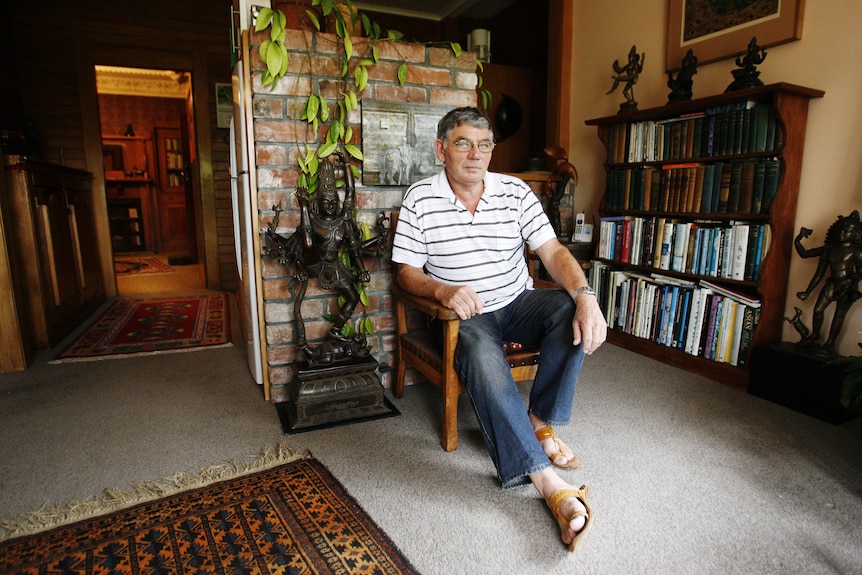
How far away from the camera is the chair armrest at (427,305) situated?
1.64m

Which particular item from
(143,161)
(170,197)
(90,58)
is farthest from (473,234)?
(143,161)

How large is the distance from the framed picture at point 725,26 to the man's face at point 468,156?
1.64 metres

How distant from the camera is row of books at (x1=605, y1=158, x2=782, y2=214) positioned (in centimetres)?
232

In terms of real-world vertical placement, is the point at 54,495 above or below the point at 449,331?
below

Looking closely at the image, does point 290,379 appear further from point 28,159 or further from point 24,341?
point 28,159

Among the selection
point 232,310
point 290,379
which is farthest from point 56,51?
point 290,379

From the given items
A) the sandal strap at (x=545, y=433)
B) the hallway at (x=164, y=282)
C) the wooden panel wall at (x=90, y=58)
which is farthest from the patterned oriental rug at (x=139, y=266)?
the sandal strap at (x=545, y=433)

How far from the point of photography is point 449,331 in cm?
167

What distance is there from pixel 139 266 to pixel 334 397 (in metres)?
5.51

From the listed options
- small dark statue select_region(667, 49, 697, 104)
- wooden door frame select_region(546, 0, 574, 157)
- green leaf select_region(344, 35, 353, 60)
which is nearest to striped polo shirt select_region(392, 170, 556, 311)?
green leaf select_region(344, 35, 353, 60)

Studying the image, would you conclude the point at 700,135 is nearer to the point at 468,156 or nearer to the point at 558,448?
the point at 468,156

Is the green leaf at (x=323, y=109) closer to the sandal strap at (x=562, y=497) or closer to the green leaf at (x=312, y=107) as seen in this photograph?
the green leaf at (x=312, y=107)

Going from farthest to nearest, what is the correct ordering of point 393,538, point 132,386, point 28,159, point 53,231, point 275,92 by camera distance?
point 53,231 < point 28,159 < point 132,386 < point 275,92 < point 393,538

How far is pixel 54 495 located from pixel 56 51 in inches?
166
